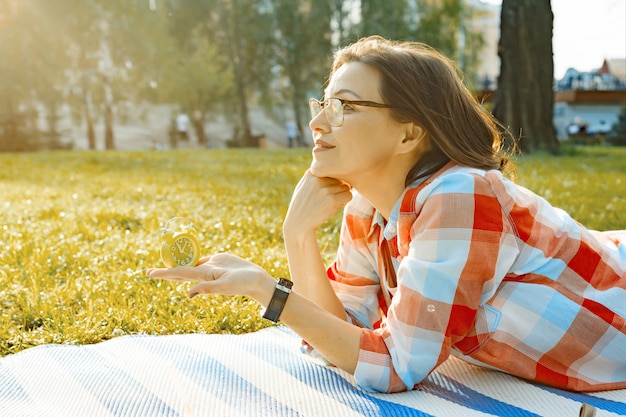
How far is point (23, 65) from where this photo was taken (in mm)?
26359

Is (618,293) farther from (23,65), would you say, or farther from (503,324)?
(23,65)

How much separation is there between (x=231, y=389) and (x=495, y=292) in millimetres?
934

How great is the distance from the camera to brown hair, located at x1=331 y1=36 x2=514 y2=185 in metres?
2.40

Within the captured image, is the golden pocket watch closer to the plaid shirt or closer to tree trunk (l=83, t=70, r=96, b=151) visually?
the plaid shirt

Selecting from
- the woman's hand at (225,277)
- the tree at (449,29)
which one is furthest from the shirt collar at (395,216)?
the tree at (449,29)

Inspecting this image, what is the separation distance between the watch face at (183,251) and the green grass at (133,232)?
1.11 meters

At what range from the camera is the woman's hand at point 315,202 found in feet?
8.96

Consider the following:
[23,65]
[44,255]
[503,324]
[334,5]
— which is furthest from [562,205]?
[334,5]

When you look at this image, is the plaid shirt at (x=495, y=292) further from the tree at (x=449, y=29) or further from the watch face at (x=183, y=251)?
the tree at (x=449, y=29)

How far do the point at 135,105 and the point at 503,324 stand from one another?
3461 centimetres

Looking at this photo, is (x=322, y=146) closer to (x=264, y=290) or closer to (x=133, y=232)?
(x=264, y=290)

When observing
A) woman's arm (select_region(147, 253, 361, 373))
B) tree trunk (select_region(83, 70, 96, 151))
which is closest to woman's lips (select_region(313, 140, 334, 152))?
woman's arm (select_region(147, 253, 361, 373))

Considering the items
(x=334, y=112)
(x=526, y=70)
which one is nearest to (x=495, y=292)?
(x=334, y=112)

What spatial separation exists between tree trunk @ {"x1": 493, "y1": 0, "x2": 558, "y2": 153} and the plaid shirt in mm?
13064
